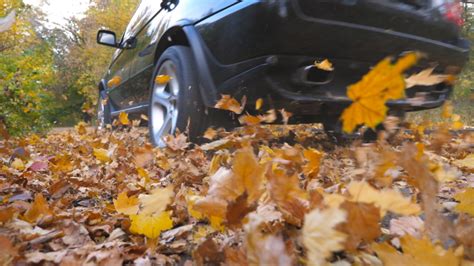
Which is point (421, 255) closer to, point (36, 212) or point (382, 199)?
point (382, 199)

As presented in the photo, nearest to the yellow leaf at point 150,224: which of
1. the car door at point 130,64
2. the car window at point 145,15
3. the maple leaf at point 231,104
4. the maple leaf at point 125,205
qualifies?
the maple leaf at point 125,205

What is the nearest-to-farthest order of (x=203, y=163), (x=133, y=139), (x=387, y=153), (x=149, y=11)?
1. (x=387, y=153)
2. (x=203, y=163)
3. (x=133, y=139)
4. (x=149, y=11)

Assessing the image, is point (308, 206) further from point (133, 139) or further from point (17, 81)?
point (17, 81)

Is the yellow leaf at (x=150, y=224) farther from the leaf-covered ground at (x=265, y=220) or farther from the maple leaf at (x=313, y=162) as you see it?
the maple leaf at (x=313, y=162)

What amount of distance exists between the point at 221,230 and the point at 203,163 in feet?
3.16

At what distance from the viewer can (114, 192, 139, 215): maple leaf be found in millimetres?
1198

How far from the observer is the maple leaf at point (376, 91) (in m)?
0.68

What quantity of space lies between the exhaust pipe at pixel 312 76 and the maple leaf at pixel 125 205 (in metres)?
1.32

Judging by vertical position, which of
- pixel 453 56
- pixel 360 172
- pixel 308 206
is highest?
pixel 308 206

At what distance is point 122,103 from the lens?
204 inches

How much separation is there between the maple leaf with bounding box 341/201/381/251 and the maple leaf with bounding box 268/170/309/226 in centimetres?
15

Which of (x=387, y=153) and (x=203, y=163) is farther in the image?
(x=203, y=163)

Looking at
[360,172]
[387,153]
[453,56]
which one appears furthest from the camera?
[453,56]

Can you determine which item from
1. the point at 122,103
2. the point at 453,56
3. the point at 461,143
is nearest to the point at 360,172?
the point at 461,143
